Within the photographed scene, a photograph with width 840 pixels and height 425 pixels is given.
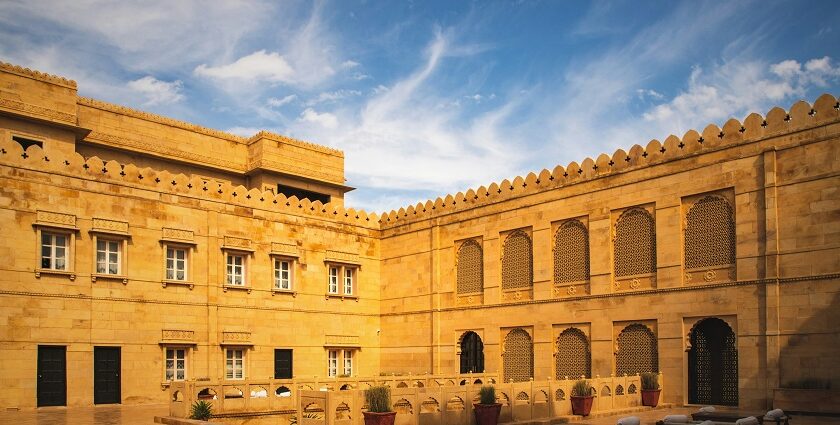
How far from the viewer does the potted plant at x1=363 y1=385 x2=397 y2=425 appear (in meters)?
14.4

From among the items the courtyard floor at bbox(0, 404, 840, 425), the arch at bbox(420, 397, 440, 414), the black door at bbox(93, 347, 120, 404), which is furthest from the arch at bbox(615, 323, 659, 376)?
the black door at bbox(93, 347, 120, 404)

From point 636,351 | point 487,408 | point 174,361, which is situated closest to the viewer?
point 487,408

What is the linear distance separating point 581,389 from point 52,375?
13950 mm

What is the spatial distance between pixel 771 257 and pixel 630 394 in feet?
16.3

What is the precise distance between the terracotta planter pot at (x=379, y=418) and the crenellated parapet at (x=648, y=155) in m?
11.3

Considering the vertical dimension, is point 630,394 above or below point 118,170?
below

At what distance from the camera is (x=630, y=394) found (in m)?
19.9

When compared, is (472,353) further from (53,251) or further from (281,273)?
(53,251)

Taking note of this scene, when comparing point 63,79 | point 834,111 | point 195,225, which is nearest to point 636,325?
point 834,111

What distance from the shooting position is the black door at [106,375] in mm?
21250

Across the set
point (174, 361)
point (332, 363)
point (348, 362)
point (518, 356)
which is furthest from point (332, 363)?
point (518, 356)

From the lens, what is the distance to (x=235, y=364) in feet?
80.4

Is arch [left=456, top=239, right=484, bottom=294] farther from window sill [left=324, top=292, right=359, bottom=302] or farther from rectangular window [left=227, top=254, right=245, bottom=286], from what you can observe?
rectangular window [left=227, top=254, right=245, bottom=286]

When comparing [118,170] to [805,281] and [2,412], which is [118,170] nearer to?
[2,412]
